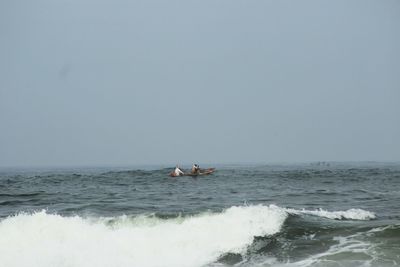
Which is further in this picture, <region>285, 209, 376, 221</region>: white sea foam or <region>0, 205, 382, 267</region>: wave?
<region>285, 209, 376, 221</region>: white sea foam

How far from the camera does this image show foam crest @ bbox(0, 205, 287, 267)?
11680 millimetres

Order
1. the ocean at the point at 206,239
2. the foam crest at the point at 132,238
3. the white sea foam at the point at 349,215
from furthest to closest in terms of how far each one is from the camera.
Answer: the white sea foam at the point at 349,215 → the foam crest at the point at 132,238 → the ocean at the point at 206,239

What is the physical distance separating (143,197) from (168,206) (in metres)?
4.50

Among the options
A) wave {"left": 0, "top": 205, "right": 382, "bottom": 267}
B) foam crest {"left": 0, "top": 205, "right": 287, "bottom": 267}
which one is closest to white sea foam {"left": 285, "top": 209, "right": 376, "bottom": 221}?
wave {"left": 0, "top": 205, "right": 382, "bottom": 267}

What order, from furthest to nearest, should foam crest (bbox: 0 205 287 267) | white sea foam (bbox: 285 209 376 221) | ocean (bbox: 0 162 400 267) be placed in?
white sea foam (bbox: 285 209 376 221)
foam crest (bbox: 0 205 287 267)
ocean (bbox: 0 162 400 267)

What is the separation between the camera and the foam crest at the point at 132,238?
460 inches

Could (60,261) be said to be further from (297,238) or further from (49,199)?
(49,199)

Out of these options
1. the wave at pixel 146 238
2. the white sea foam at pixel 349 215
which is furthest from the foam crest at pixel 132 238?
the white sea foam at pixel 349 215

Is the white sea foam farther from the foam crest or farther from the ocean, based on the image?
the foam crest

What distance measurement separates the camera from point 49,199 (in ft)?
80.4

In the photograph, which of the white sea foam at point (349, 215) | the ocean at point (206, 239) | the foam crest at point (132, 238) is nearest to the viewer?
the ocean at point (206, 239)

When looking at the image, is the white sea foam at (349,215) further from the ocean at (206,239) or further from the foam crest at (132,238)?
the foam crest at (132,238)

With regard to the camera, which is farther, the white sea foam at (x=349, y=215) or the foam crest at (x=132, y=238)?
the white sea foam at (x=349, y=215)

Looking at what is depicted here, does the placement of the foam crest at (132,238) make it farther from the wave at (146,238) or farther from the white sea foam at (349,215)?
the white sea foam at (349,215)
